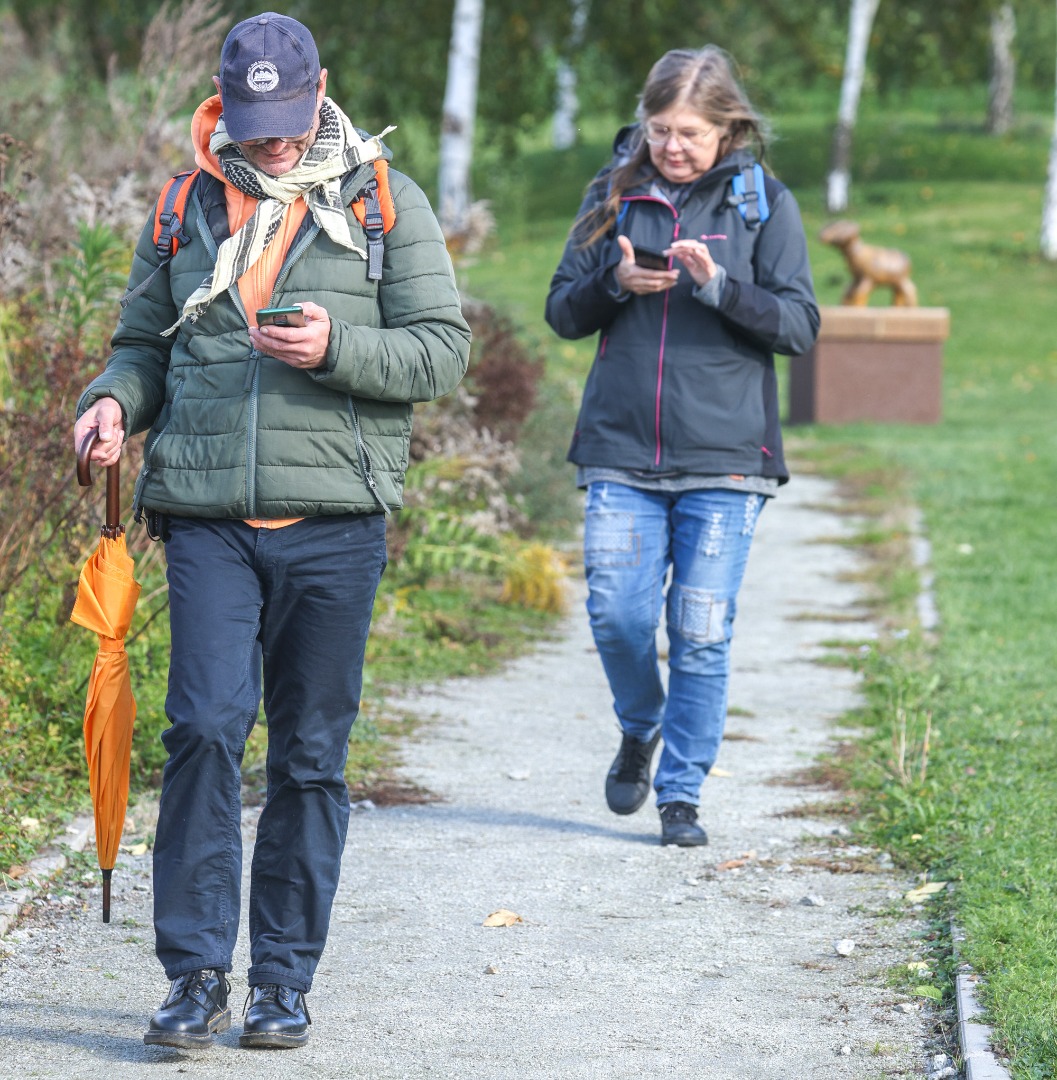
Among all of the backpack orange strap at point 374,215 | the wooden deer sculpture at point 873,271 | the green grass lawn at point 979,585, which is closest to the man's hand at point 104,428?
the backpack orange strap at point 374,215

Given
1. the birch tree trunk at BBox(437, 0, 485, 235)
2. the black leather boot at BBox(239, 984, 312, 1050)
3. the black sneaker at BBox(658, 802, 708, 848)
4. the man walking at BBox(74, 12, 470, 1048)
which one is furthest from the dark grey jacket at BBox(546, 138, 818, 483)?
the birch tree trunk at BBox(437, 0, 485, 235)

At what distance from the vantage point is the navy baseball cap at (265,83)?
333 cm

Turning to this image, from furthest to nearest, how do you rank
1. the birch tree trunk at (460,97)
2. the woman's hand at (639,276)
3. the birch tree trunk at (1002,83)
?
the birch tree trunk at (1002,83) < the birch tree trunk at (460,97) < the woman's hand at (639,276)

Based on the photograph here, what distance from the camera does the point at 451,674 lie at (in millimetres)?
7387

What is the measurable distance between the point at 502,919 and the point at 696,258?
1.73 meters

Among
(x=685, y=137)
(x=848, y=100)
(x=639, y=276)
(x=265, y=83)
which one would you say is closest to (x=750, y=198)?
(x=685, y=137)

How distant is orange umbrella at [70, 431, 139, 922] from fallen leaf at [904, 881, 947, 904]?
204cm

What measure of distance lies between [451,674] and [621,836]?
2276mm

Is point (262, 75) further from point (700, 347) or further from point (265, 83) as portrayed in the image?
point (700, 347)

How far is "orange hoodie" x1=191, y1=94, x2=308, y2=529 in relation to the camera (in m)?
3.45

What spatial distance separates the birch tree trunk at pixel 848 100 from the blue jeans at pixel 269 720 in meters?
29.0

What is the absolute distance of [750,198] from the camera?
482cm

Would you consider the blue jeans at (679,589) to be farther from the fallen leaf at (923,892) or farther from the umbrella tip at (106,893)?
the umbrella tip at (106,893)

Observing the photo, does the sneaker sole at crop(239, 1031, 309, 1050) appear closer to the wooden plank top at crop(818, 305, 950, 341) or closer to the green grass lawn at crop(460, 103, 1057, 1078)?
the green grass lawn at crop(460, 103, 1057, 1078)
